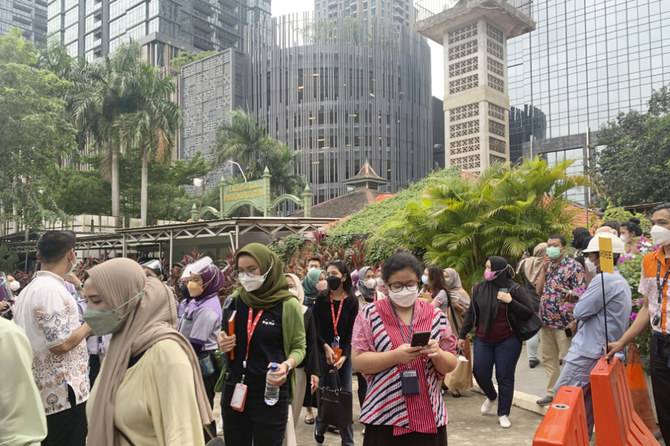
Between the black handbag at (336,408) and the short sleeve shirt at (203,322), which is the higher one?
the short sleeve shirt at (203,322)

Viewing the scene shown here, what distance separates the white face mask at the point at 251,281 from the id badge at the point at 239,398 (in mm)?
591

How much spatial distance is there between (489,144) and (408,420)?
27.4 metres

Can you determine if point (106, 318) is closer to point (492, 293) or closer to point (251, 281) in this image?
point (251, 281)

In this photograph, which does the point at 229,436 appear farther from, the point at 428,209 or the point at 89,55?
the point at 89,55

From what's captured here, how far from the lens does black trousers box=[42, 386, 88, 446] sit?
328 cm

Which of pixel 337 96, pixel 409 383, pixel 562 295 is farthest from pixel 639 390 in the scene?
pixel 337 96

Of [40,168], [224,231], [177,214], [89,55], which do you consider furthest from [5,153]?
[89,55]

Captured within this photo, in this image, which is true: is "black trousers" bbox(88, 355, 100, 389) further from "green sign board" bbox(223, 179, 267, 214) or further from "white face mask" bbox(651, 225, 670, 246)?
"green sign board" bbox(223, 179, 267, 214)

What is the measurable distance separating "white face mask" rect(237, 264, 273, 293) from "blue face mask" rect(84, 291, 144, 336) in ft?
4.13

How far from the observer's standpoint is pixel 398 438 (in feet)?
9.30

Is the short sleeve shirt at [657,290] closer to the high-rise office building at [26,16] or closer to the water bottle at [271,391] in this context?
the water bottle at [271,391]

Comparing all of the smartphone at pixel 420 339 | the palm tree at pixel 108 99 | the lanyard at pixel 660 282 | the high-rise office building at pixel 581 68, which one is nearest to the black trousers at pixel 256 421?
the smartphone at pixel 420 339

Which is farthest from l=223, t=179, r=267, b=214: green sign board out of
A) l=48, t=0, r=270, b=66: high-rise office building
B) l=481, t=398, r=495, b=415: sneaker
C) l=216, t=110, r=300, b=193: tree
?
l=48, t=0, r=270, b=66: high-rise office building

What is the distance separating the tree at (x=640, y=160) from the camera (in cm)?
2584
